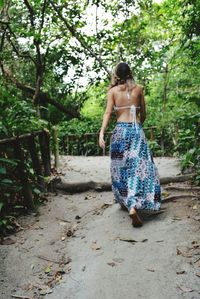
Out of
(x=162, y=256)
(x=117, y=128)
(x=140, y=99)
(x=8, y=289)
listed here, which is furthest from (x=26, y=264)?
(x=140, y=99)

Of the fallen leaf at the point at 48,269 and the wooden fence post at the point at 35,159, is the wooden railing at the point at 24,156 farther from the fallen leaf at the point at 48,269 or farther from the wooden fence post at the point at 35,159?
the fallen leaf at the point at 48,269

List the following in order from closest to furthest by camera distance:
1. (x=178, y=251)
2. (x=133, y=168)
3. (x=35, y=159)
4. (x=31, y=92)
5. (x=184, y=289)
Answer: (x=184, y=289)
(x=178, y=251)
(x=133, y=168)
(x=35, y=159)
(x=31, y=92)

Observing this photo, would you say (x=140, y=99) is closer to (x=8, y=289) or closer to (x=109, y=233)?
(x=109, y=233)

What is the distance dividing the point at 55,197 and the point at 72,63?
15.9 feet

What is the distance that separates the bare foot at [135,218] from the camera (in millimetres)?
4047

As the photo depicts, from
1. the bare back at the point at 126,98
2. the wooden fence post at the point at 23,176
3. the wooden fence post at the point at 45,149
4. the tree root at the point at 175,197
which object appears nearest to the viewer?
the bare back at the point at 126,98

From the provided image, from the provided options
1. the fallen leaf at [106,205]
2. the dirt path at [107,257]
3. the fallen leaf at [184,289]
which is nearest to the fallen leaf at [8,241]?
the dirt path at [107,257]

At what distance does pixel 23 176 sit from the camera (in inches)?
207

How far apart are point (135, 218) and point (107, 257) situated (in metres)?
0.68

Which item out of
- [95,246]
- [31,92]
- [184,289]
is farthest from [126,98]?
[31,92]

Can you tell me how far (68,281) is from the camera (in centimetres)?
324

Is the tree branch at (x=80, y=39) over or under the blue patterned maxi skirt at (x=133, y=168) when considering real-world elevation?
over

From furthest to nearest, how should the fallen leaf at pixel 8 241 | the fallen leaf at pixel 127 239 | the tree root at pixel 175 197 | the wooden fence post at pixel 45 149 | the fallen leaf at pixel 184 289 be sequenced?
1. the wooden fence post at pixel 45 149
2. the tree root at pixel 175 197
3. the fallen leaf at pixel 8 241
4. the fallen leaf at pixel 127 239
5. the fallen leaf at pixel 184 289

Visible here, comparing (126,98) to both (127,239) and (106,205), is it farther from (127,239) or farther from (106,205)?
(106,205)
